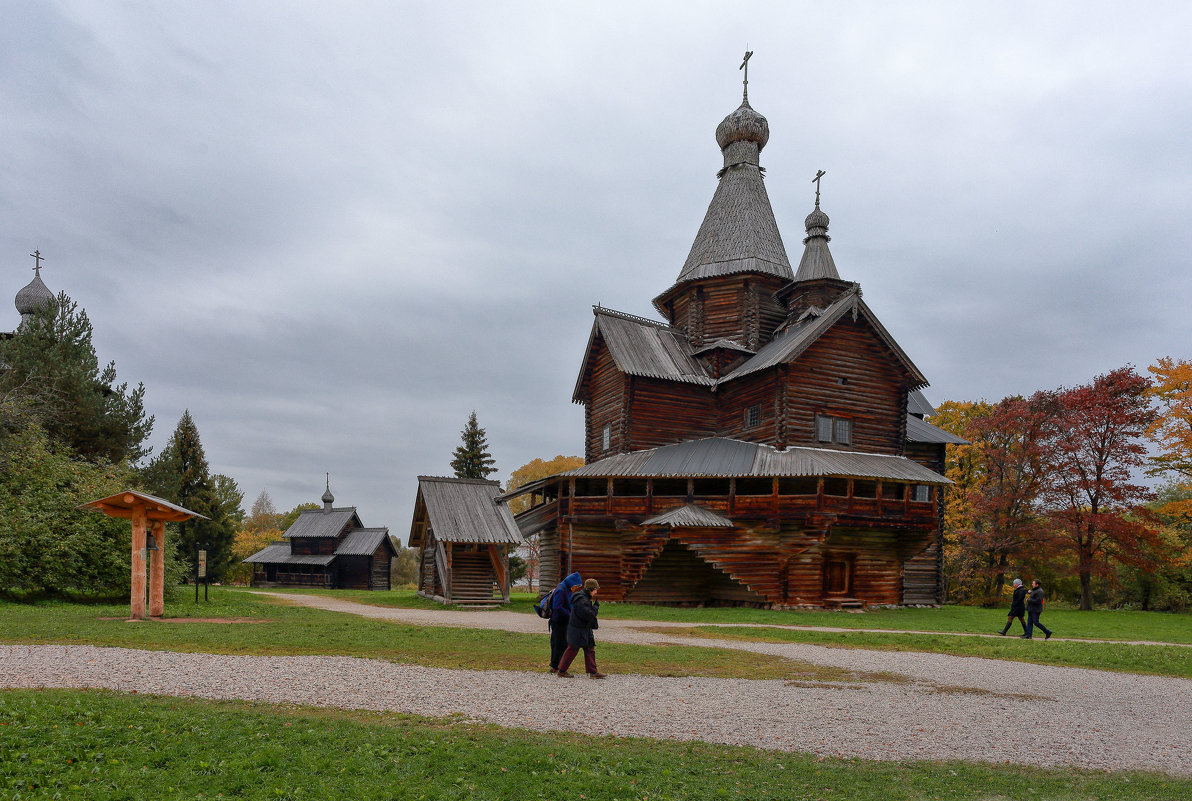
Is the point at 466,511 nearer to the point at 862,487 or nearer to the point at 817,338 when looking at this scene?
the point at 817,338

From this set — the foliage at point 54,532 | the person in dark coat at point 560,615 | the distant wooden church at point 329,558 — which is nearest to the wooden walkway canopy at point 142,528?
the foliage at point 54,532

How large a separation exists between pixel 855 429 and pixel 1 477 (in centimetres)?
3191

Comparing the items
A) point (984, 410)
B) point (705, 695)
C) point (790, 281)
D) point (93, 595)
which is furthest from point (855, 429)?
point (93, 595)

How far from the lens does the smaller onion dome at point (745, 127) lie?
41562mm

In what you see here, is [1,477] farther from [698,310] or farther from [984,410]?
[984,410]

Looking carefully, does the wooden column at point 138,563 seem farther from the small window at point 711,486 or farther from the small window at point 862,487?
the small window at point 862,487

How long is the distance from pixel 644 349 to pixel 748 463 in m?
9.05

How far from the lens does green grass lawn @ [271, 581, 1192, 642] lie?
22609 mm

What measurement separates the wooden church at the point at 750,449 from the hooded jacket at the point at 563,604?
52.7 ft

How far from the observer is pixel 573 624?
38.5 feet

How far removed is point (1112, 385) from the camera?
115 feet

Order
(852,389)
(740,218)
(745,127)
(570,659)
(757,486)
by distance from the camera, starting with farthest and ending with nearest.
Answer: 1. (745,127)
2. (740,218)
3. (852,389)
4. (757,486)
5. (570,659)

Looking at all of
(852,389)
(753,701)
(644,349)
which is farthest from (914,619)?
(753,701)

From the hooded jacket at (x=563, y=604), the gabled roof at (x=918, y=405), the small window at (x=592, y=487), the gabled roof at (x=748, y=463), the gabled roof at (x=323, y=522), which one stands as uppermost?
the gabled roof at (x=918, y=405)
